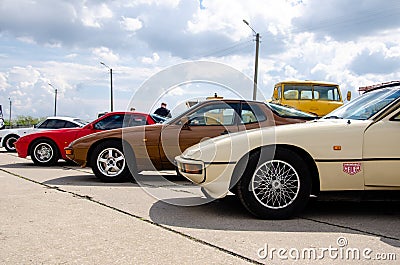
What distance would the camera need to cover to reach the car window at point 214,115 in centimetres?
704

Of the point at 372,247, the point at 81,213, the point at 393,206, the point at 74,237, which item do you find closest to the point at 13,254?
the point at 74,237

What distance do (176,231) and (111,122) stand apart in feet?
19.5

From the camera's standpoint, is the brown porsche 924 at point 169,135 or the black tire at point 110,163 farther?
the black tire at point 110,163

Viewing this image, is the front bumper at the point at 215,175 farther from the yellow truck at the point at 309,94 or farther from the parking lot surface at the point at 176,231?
→ the yellow truck at the point at 309,94

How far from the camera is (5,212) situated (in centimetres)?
488

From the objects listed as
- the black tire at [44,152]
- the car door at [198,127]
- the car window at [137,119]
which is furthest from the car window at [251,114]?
the black tire at [44,152]

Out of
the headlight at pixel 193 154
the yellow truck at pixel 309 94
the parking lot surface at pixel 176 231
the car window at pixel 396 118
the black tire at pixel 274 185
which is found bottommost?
the parking lot surface at pixel 176 231

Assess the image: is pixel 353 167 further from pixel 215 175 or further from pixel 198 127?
pixel 198 127

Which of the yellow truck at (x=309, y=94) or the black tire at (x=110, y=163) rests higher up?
the yellow truck at (x=309, y=94)

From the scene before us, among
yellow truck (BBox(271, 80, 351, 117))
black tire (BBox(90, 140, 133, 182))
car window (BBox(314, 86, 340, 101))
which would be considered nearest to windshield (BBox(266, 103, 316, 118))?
black tire (BBox(90, 140, 133, 182))

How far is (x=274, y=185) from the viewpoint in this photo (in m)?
4.49

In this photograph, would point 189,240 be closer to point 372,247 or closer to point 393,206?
point 372,247

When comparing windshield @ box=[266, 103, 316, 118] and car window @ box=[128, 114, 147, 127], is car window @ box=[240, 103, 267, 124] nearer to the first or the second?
windshield @ box=[266, 103, 316, 118]

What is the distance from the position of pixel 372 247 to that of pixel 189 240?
1.52 m
